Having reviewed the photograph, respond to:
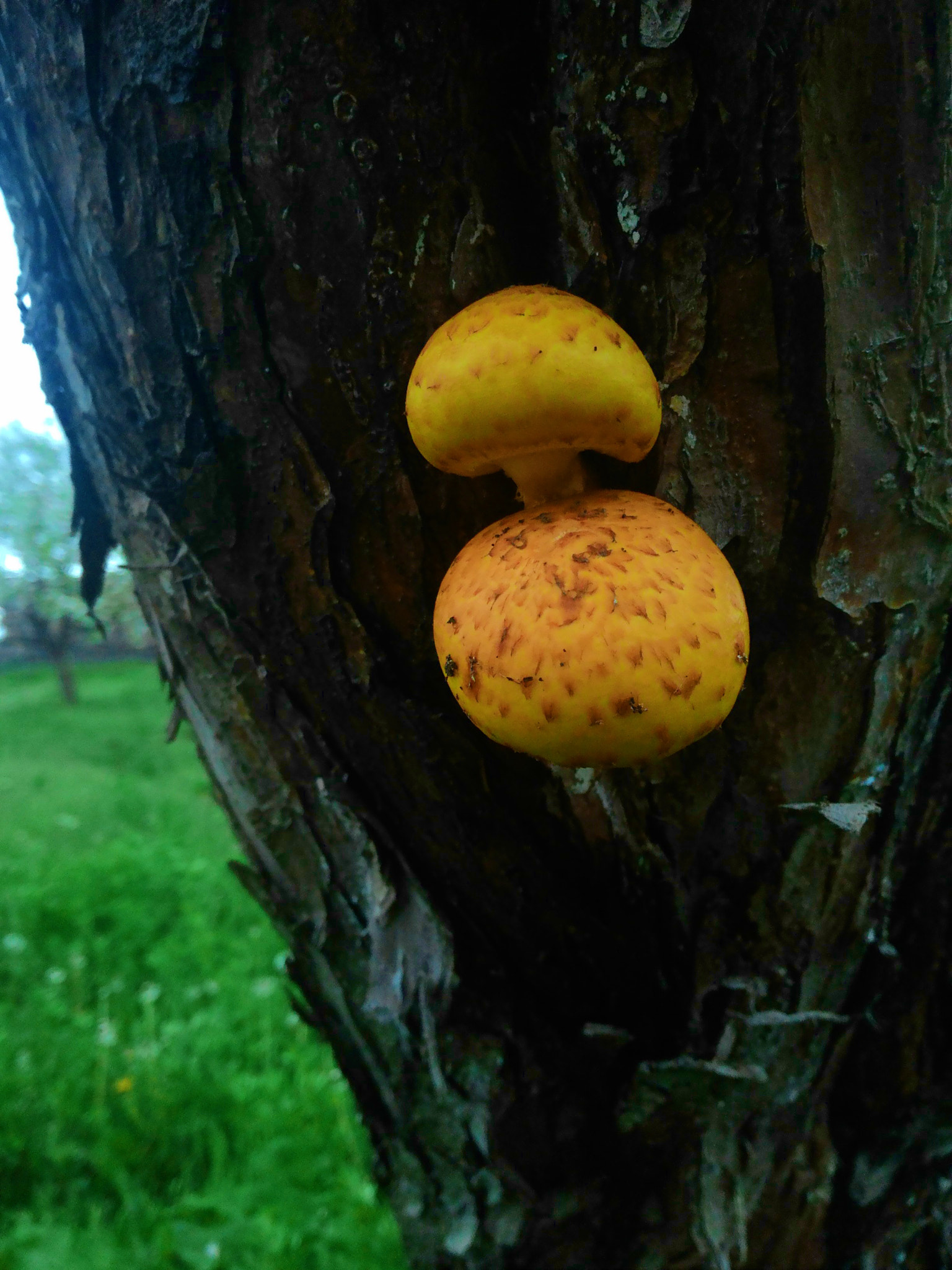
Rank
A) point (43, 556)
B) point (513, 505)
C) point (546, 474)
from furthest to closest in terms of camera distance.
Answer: point (43, 556) < point (513, 505) < point (546, 474)

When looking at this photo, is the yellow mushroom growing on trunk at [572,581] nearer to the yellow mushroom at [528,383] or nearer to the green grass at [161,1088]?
the yellow mushroom at [528,383]

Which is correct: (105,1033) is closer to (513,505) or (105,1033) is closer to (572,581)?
(513,505)

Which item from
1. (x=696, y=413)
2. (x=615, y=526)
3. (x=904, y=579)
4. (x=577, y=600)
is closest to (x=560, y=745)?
(x=577, y=600)

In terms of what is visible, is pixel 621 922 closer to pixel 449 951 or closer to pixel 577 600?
pixel 449 951

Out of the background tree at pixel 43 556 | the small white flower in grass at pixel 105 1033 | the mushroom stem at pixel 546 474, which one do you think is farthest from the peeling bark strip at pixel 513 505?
the background tree at pixel 43 556

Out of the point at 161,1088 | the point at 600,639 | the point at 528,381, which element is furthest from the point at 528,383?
the point at 161,1088
